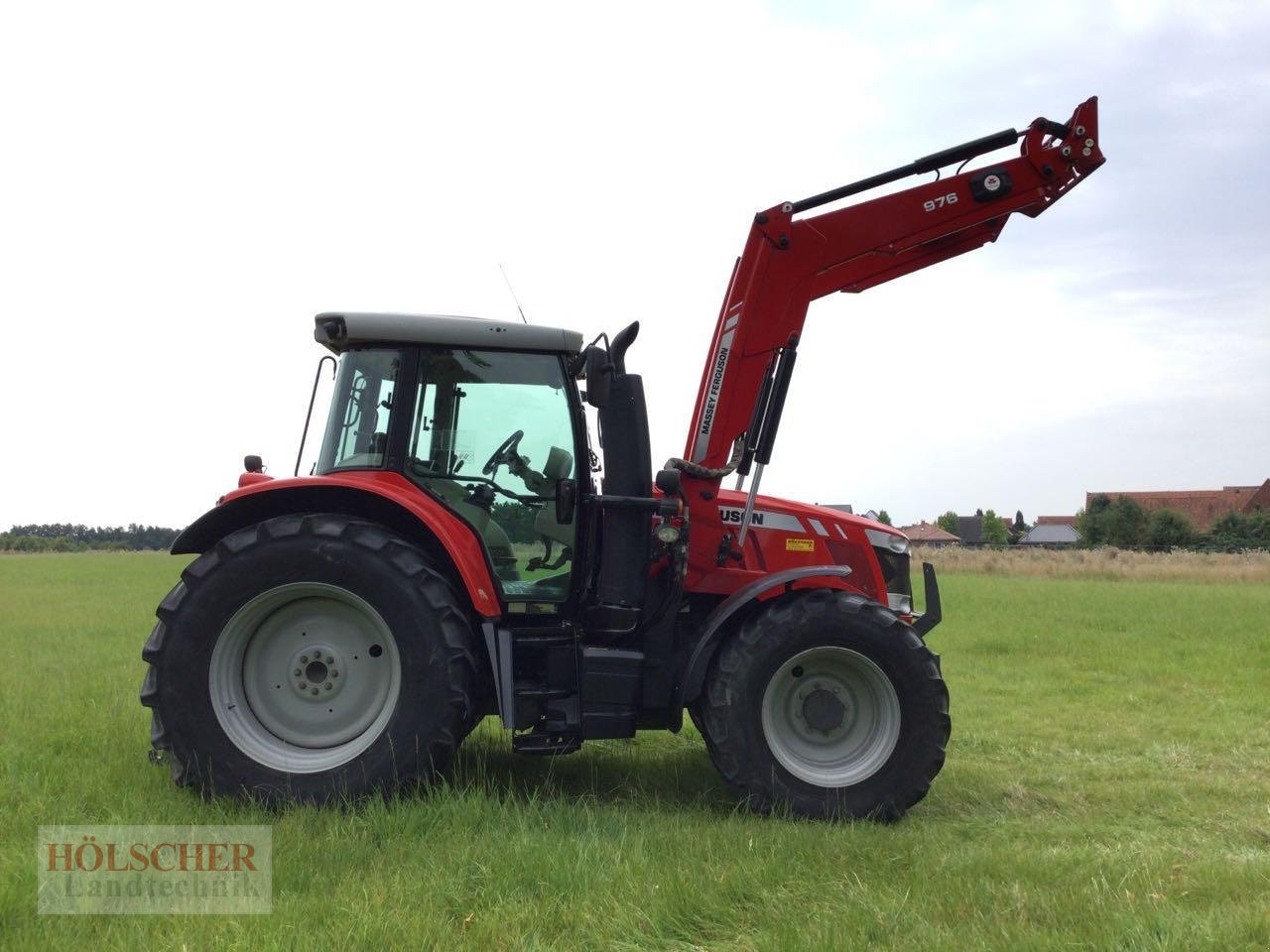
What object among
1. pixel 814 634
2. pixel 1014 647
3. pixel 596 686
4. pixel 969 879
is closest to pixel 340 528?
pixel 596 686

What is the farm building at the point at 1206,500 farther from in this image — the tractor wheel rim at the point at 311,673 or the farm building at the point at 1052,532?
the tractor wheel rim at the point at 311,673

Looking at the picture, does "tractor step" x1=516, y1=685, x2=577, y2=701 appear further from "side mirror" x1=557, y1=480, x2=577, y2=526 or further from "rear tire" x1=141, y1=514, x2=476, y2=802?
"side mirror" x1=557, y1=480, x2=577, y2=526

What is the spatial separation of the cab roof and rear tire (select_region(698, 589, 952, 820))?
5.94 feet

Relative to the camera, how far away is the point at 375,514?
507 centimetres

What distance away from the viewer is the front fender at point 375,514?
193 inches

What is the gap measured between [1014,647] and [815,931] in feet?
33.1

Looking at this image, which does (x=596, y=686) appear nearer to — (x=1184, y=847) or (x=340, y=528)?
(x=340, y=528)

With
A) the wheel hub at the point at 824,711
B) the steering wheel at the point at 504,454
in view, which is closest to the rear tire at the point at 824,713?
the wheel hub at the point at 824,711

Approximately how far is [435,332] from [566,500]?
109cm

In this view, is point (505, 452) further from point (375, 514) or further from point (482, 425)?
point (375, 514)

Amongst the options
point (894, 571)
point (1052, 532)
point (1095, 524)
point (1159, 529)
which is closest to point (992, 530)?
point (1052, 532)

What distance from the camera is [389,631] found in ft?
15.7

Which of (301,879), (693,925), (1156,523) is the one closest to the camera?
(693,925)

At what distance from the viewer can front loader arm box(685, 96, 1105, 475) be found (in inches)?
223
